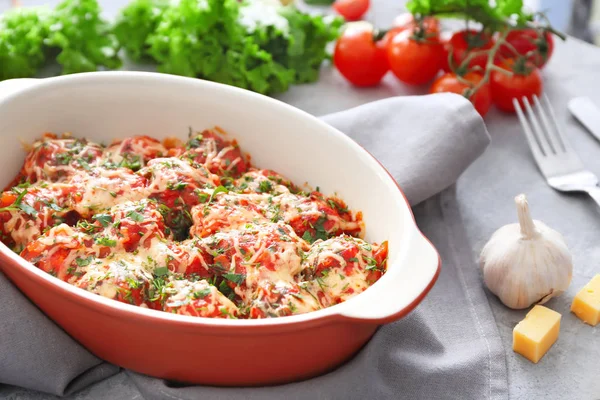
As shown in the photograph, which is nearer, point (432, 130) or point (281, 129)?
point (281, 129)

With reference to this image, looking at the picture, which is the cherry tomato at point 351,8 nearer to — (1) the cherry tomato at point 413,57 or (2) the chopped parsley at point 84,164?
(1) the cherry tomato at point 413,57

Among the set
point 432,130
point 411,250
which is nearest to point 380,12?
point 432,130

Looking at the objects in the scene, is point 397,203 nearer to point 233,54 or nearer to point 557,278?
point 557,278

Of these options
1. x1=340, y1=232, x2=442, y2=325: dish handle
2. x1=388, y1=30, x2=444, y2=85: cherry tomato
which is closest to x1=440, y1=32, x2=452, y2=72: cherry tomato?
x1=388, y1=30, x2=444, y2=85: cherry tomato

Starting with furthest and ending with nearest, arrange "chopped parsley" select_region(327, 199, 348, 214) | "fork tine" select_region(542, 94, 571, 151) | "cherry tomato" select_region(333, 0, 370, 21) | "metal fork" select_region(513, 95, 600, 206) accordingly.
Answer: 1. "cherry tomato" select_region(333, 0, 370, 21)
2. "fork tine" select_region(542, 94, 571, 151)
3. "metal fork" select_region(513, 95, 600, 206)
4. "chopped parsley" select_region(327, 199, 348, 214)

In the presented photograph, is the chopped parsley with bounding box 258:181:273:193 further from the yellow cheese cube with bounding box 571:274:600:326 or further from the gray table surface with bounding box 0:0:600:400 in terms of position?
the yellow cheese cube with bounding box 571:274:600:326

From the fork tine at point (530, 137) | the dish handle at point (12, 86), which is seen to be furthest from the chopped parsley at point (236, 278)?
the fork tine at point (530, 137)

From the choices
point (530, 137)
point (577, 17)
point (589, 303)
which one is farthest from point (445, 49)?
point (577, 17)
